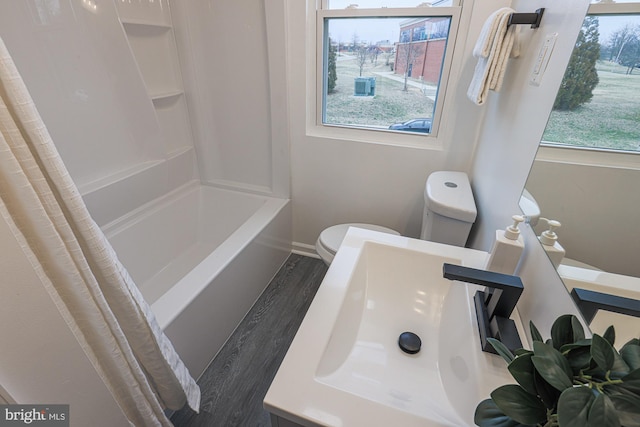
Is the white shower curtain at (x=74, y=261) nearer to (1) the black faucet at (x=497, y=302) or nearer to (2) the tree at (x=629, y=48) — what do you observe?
(1) the black faucet at (x=497, y=302)

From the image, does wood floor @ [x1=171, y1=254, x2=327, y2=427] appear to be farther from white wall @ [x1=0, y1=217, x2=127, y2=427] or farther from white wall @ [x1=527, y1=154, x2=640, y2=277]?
white wall @ [x1=527, y1=154, x2=640, y2=277]

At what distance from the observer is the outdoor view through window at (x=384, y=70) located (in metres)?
1.63

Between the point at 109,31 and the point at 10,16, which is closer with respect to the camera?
the point at 10,16

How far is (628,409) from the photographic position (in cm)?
32

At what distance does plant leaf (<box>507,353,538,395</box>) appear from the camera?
15.9 inches

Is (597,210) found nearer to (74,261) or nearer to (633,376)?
(633,376)

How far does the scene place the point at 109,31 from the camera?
5.31 feet

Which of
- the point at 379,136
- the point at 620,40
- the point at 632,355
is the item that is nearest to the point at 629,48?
the point at 620,40

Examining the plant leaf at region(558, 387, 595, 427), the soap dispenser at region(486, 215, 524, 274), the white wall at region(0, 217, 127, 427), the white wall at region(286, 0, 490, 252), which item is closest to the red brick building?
the white wall at region(286, 0, 490, 252)

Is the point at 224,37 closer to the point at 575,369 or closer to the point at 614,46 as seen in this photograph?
the point at 614,46

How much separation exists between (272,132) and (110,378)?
154 centimetres

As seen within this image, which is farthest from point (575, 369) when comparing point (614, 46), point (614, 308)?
point (614, 46)

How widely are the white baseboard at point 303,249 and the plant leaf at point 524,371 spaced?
6.51ft

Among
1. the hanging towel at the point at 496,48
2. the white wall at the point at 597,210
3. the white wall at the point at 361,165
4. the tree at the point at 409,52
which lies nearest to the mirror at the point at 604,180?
the white wall at the point at 597,210
